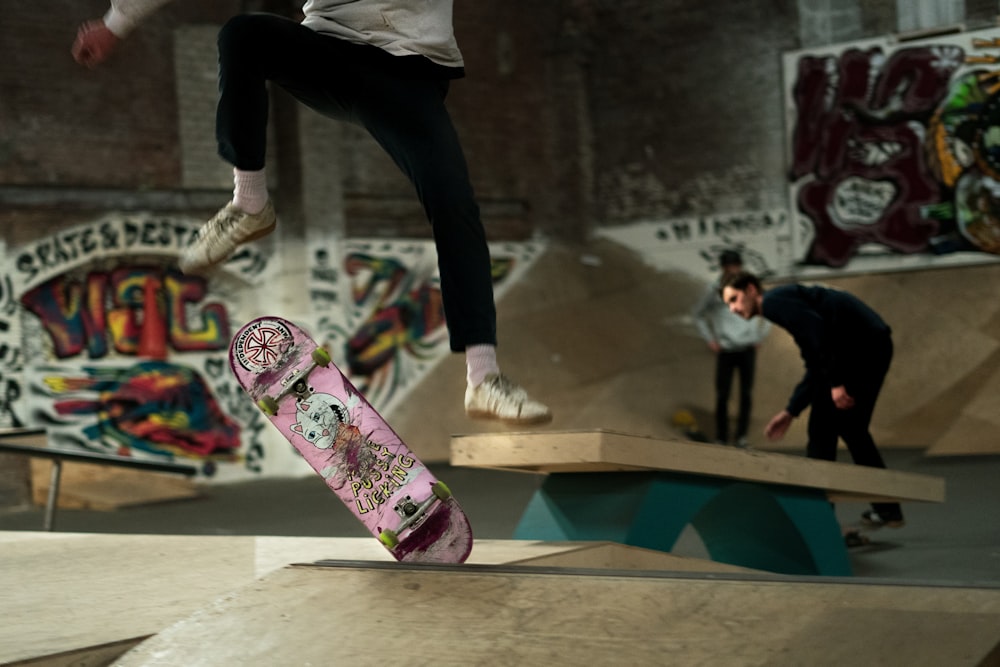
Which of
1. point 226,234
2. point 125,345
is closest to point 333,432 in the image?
point 226,234

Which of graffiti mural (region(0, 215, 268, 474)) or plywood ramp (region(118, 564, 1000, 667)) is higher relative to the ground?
plywood ramp (region(118, 564, 1000, 667))

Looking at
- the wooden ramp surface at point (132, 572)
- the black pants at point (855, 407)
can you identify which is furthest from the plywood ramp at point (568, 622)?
the black pants at point (855, 407)

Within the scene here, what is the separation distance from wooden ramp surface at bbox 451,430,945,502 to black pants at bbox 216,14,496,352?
1051 mm

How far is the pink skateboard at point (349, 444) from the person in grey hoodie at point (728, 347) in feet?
27.9

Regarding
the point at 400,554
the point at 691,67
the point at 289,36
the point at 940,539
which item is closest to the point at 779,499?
the point at 940,539

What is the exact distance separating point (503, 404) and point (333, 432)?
44 cm

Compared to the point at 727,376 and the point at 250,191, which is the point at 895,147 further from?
the point at 250,191

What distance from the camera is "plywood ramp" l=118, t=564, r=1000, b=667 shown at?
5.46 feet

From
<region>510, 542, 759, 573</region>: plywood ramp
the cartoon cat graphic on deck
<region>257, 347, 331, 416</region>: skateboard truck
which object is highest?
<region>257, 347, 331, 416</region>: skateboard truck

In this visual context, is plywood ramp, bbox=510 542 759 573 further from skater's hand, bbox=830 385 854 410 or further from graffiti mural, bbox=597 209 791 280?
graffiti mural, bbox=597 209 791 280

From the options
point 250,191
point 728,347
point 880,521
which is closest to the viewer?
point 250,191

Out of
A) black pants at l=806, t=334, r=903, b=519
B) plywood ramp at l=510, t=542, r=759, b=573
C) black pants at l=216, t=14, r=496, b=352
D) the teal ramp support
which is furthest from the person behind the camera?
black pants at l=806, t=334, r=903, b=519

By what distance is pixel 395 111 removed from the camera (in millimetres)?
2684

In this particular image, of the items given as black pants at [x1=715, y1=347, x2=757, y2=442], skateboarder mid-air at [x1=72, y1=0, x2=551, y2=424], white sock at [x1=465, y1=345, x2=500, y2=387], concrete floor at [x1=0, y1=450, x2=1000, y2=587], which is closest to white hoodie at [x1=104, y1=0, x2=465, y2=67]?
skateboarder mid-air at [x1=72, y1=0, x2=551, y2=424]
